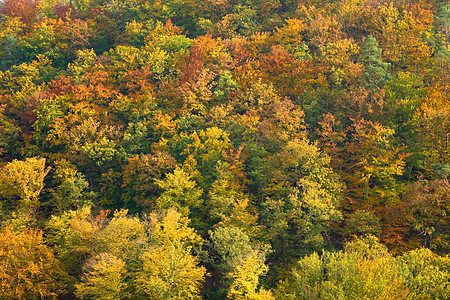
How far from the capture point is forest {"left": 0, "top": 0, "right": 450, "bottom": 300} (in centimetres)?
3444

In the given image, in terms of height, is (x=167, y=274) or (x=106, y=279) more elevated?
(x=167, y=274)

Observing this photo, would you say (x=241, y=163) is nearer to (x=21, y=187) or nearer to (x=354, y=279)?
(x=354, y=279)

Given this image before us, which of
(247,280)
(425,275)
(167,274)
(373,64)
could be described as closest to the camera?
(425,275)

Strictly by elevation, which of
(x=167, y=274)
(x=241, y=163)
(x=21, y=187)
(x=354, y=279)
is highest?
(x=354, y=279)

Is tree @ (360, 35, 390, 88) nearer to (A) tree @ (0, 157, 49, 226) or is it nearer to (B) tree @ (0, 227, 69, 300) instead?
(A) tree @ (0, 157, 49, 226)

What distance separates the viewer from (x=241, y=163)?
154ft

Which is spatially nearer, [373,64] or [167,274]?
[167,274]

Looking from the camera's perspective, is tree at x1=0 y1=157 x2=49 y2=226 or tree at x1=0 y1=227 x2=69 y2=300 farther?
tree at x1=0 y1=157 x2=49 y2=226

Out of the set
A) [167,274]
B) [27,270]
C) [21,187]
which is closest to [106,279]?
[167,274]

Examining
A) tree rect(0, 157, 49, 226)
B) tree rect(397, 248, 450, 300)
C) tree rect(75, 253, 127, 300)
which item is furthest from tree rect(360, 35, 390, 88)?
tree rect(0, 157, 49, 226)

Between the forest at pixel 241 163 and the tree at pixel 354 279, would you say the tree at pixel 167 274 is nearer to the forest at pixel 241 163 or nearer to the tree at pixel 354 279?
the forest at pixel 241 163

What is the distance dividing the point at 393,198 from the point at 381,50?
2353 centimetres

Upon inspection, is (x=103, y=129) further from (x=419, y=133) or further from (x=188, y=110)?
Answer: (x=419, y=133)

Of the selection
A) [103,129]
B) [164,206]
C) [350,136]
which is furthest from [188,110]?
[350,136]
